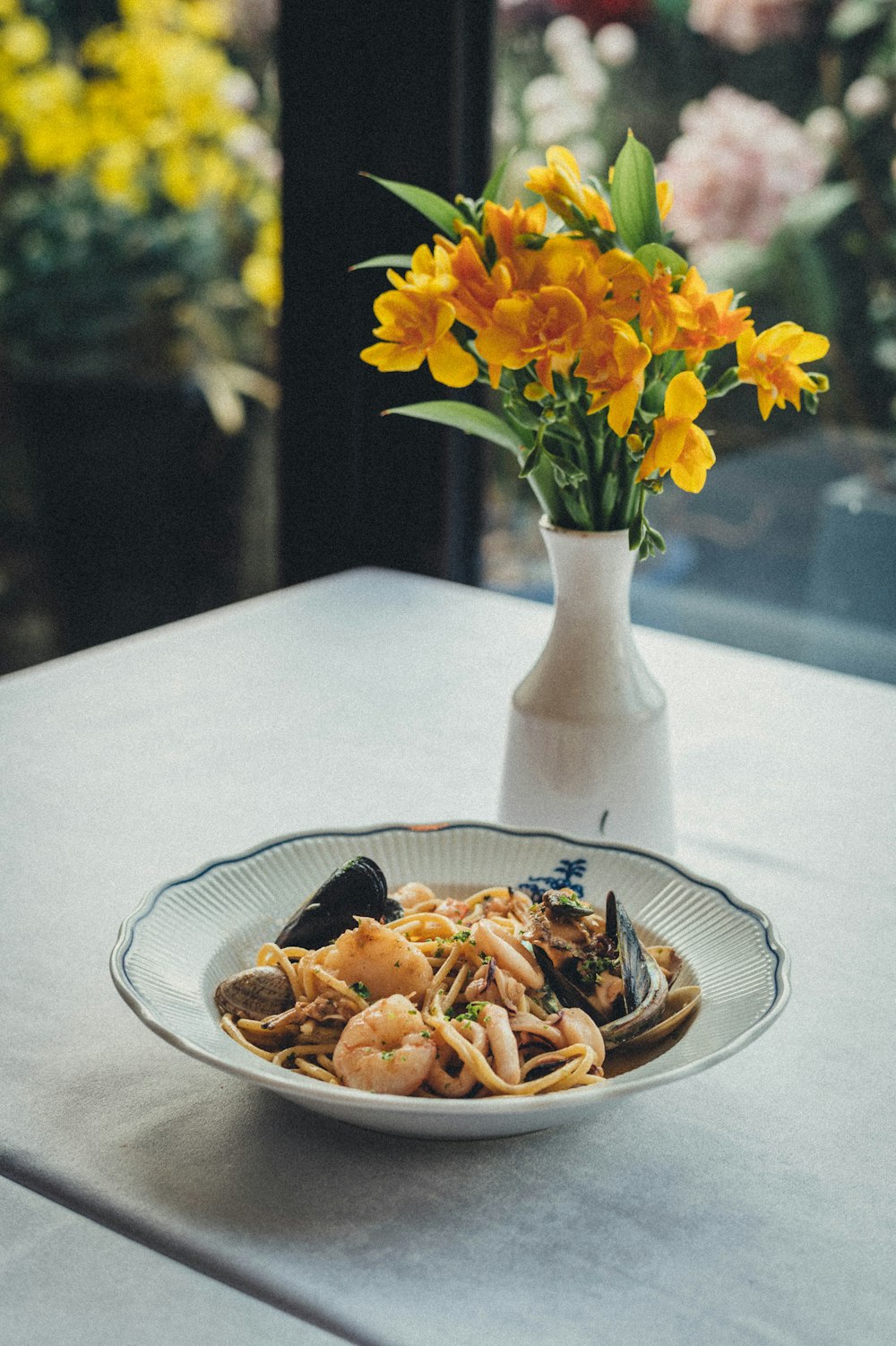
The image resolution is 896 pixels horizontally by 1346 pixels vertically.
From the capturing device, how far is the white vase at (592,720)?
1.03m

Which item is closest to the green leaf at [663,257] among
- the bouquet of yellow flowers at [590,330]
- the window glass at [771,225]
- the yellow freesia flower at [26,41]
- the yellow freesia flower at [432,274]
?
the bouquet of yellow flowers at [590,330]

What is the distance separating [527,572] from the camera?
2.46 metres

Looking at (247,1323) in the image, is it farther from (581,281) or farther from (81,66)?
(81,66)

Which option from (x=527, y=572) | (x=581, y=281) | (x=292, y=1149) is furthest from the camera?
(x=527, y=572)

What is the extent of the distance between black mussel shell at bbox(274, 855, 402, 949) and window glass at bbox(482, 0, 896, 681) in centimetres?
138

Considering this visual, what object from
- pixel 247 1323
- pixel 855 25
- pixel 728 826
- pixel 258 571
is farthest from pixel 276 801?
pixel 258 571

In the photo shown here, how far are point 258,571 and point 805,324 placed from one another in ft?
5.81

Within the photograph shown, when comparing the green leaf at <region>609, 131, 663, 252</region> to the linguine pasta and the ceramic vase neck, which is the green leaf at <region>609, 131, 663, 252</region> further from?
the linguine pasta

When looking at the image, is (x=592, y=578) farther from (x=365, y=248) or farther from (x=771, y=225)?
(x=365, y=248)

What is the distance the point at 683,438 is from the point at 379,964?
14.2 inches

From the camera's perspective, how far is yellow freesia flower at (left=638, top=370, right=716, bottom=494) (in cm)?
87

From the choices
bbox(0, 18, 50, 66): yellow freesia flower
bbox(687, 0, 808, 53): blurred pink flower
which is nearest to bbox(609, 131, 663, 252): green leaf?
bbox(687, 0, 808, 53): blurred pink flower

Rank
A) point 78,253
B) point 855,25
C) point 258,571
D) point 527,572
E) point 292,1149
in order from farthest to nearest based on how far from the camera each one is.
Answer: point 258,571, point 78,253, point 527,572, point 855,25, point 292,1149

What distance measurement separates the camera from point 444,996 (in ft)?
2.55
